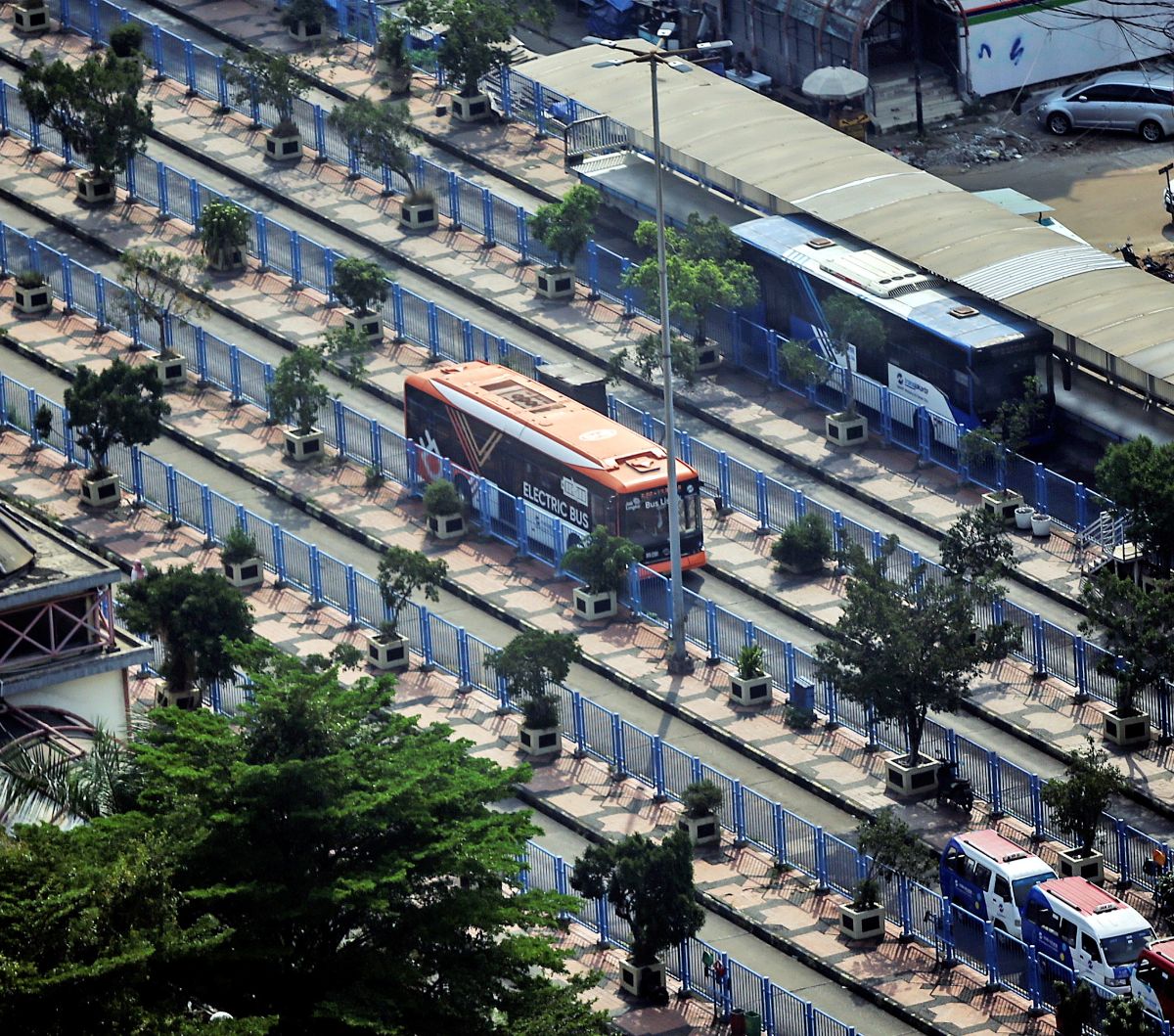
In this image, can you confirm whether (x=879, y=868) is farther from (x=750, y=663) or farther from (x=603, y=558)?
(x=603, y=558)

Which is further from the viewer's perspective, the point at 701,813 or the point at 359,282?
the point at 359,282

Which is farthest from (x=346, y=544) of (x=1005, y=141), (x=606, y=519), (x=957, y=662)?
(x=1005, y=141)

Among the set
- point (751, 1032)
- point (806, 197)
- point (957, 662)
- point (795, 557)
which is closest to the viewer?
point (751, 1032)

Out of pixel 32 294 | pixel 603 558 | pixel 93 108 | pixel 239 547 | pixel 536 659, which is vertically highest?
pixel 93 108

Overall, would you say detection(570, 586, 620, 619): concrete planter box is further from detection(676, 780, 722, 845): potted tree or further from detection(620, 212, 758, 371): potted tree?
detection(620, 212, 758, 371): potted tree

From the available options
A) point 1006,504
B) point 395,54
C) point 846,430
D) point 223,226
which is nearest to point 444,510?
point 846,430

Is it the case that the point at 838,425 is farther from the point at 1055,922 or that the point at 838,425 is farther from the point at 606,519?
the point at 1055,922

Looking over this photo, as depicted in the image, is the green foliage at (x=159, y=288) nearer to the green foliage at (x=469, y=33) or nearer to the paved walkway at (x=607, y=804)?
the paved walkway at (x=607, y=804)
